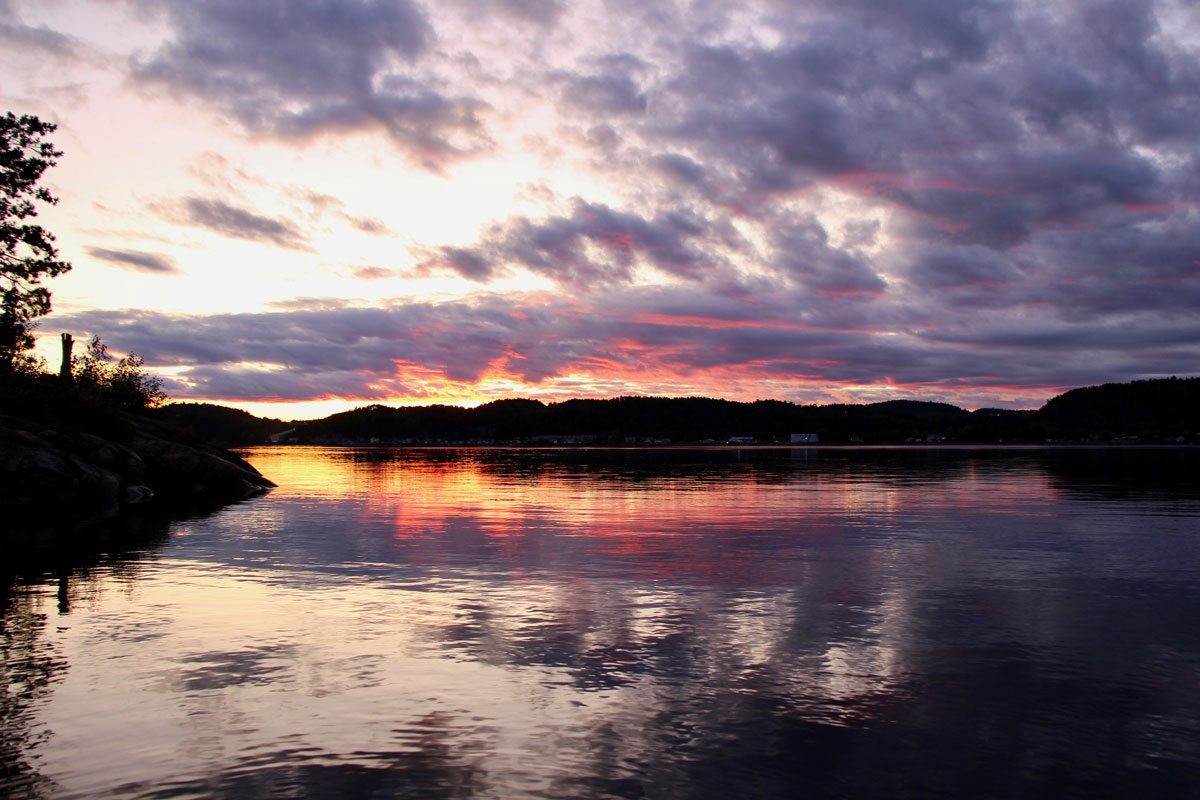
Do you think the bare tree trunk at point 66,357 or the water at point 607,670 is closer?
the water at point 607,670

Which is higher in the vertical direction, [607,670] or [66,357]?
[66,357]

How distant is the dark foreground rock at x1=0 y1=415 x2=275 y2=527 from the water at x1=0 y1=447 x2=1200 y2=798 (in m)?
14.3

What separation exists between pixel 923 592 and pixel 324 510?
3046 cm

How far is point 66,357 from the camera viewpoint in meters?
54.4

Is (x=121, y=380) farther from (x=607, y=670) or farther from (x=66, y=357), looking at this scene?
(x=607, y=670)

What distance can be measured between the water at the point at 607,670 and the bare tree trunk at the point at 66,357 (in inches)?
1259

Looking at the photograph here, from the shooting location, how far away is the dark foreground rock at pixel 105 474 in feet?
116

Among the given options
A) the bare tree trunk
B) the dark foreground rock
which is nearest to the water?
the dark foreground rock

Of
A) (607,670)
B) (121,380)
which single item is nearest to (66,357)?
(121,380)

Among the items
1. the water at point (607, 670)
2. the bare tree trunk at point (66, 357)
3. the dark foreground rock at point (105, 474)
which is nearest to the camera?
the water at point (607, 670)

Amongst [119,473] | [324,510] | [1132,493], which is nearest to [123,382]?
[119,473]

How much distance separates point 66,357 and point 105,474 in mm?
20342

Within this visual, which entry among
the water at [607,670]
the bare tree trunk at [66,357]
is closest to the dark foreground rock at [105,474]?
the bare tree trunk at [66,357]

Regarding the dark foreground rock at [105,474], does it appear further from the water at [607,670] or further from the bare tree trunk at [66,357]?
the water at [607,670]
